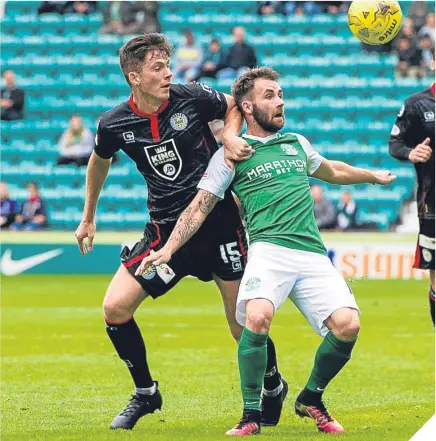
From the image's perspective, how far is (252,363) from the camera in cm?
636

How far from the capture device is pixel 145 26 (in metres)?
26.1

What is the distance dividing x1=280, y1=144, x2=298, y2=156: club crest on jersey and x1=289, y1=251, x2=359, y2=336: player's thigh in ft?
2.08

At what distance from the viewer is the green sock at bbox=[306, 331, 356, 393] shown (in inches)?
256

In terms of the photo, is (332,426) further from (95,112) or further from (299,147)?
(95,112)

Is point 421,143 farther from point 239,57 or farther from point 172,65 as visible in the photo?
point 172,65

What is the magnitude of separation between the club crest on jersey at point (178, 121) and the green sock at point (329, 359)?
1.59 metres

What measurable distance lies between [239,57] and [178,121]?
17612 mm

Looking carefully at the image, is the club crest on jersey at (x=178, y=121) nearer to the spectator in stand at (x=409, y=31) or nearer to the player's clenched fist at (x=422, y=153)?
the player's clenched fist at (x=422, y=153)

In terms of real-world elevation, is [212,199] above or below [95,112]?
above

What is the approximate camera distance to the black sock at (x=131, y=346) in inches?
278

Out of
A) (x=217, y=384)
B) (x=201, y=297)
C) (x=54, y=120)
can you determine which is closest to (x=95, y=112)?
(x=54, y=120)

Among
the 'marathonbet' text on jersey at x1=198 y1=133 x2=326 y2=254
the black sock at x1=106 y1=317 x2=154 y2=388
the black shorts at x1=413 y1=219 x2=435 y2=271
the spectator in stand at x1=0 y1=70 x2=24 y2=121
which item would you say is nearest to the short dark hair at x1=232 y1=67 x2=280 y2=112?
the 'marathonbet' text on jersey at x1=198 y1=133 x2=326 y2=254

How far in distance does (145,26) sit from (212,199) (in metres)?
20.0

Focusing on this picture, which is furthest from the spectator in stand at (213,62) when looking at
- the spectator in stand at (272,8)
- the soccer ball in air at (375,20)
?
the soccer ball in air at (375,20)
